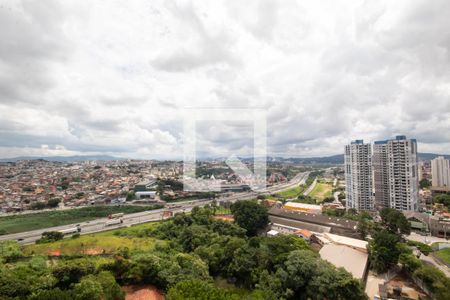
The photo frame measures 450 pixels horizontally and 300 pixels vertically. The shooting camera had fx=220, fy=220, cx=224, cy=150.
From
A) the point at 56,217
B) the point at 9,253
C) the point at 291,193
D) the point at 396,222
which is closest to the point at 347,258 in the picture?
the point at 396,222

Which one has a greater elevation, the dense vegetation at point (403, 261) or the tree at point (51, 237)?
the dense vegetation at point (403, 261)

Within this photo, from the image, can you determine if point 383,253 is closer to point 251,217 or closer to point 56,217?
point 251,217

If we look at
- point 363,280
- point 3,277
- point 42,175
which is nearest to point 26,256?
point 3,277

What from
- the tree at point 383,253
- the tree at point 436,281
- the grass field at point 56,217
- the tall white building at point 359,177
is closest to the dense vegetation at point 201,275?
the tree at point 436,281

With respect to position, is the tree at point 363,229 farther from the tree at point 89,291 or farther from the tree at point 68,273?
the tree at point 68,273

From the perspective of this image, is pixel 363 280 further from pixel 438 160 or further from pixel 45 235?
pixel 438 160

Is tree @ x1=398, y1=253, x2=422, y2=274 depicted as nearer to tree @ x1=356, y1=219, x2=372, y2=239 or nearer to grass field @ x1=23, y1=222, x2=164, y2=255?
tree @ x1=356, y1=219, x2=372, y2=239
